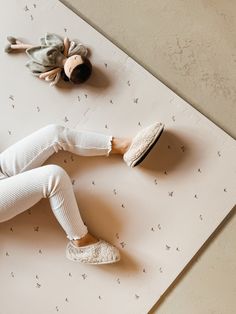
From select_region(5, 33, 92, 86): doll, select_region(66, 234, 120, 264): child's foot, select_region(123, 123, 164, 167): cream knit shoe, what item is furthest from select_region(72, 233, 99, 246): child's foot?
select_region(5, 33, 92, 86): doll

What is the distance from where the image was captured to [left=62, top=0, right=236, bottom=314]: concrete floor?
1.14 meters

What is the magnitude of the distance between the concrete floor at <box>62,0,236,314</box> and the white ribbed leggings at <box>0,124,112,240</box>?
0.25m

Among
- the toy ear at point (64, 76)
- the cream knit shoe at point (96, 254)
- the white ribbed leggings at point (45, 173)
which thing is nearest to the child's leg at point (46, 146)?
the white ribbed leggings at point (45, 173)

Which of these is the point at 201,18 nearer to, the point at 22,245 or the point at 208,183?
the point at 208,183

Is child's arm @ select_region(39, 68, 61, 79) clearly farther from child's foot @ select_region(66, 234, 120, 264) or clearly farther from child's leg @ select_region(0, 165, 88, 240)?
child's foot @ select_region(66, 234, 120, 264)

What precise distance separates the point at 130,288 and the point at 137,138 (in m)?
0.40

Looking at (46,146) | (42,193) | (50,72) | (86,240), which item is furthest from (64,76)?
(86,240)

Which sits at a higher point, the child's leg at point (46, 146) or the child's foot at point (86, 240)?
the child's leg at point (46, 146)

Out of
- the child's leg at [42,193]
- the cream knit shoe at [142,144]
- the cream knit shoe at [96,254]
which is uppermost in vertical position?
the cream knit shoe at [142,144]

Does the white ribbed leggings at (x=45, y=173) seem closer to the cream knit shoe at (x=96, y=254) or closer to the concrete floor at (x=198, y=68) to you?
the cream knit shoe at (x=96, y=254)

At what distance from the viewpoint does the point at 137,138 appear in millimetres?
1112

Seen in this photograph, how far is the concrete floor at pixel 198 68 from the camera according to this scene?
114 cm

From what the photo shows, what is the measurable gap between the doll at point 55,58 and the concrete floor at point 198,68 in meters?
0.12

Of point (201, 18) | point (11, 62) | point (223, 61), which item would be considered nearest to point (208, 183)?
point (223, 61)
